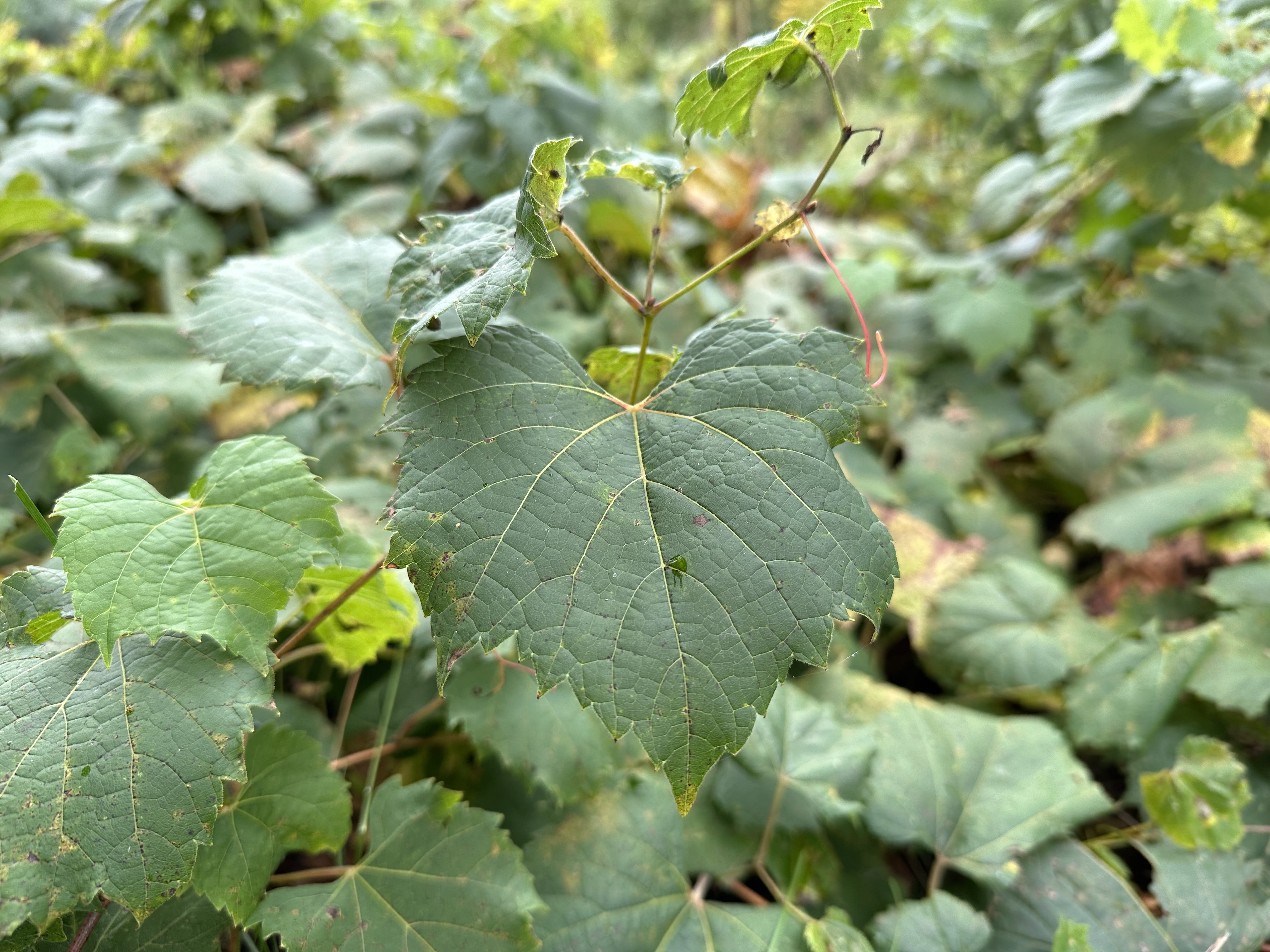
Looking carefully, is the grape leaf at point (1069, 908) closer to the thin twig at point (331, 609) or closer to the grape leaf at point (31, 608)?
the thin twig at point (331, 609)

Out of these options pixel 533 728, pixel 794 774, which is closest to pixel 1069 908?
pixel 794 774

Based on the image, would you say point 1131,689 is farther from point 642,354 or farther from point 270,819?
point 270,819

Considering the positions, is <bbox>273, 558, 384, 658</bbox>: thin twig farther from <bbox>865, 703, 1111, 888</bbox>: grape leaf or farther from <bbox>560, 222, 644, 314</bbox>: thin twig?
<bbox>865, 703, 1111, 888</bbox>: grape leaf

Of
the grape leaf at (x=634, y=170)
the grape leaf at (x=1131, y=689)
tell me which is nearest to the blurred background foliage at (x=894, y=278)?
the grape leaf at (x=1131, y=689)

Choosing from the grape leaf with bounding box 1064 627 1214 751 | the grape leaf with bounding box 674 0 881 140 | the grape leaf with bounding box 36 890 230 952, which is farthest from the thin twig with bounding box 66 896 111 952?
the grape leaf with bounding box 1064 627 1214 751

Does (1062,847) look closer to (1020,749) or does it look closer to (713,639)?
(1020,749)

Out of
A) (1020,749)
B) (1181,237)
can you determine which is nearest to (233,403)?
(1020,749)
